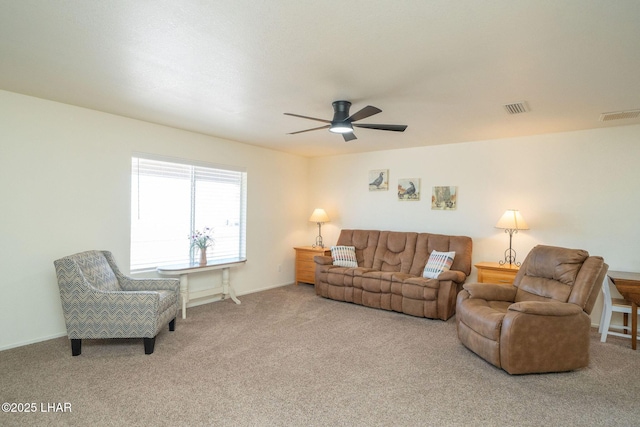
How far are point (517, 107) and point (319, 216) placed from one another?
3600 millimetres

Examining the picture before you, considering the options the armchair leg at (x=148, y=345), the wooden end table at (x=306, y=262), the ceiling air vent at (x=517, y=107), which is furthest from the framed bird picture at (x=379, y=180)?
the armchair leg at (x=148, y=345)

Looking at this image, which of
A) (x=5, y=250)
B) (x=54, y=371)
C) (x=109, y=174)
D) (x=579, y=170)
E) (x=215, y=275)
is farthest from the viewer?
(x=215, y=275)

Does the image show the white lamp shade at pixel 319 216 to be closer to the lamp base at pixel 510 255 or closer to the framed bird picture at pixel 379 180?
the framed bird picture at pixel 379 180

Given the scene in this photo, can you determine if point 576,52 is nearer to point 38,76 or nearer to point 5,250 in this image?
point 38,76

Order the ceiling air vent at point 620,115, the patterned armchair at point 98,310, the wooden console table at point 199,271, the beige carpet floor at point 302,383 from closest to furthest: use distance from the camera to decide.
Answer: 1. the beige carpet floor at point 302,383
2. the patterned armchair at point 98,310
3. the ceiling air vent at point 620,115
4. the wooden console table at point 199,271

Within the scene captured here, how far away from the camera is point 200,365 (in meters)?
2.98

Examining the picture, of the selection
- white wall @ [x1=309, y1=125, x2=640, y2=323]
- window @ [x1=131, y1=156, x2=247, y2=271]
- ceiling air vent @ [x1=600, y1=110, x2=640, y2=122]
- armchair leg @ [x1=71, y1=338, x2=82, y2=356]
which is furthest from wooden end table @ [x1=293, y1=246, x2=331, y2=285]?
ceiling air vent @ [x1=600, y1=110, x2=640, y2=122]

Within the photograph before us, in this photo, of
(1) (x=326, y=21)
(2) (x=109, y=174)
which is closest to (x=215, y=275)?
(2) (x=109, y=174)

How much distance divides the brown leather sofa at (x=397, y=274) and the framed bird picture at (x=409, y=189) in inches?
25.2

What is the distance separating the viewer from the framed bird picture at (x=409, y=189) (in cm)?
560

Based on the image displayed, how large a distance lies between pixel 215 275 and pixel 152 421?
299 cm

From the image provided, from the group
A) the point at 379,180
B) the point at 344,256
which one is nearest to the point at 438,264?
the point at 344,256

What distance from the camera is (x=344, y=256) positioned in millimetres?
5551

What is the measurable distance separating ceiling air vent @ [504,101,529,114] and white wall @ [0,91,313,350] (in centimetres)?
394
